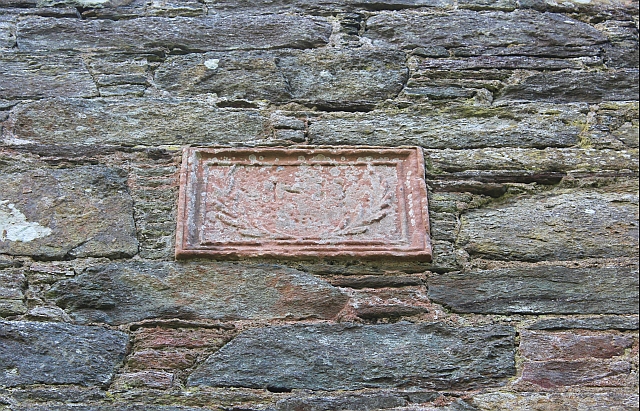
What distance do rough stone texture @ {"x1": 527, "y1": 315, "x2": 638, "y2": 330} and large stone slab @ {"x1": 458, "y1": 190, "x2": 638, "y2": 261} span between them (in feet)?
0.65

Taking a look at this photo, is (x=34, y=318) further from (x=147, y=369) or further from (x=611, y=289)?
(x=611, y=289)

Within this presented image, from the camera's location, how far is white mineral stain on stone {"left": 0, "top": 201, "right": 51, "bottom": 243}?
2373 mm

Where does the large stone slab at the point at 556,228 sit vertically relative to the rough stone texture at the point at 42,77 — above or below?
below

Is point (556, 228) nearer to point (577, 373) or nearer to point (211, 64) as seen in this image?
point (577, 373)

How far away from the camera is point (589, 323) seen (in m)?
2.24

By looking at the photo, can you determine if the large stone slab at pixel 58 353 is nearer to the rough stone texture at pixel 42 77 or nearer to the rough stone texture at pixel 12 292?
the rough stone texture at pixel 12 292

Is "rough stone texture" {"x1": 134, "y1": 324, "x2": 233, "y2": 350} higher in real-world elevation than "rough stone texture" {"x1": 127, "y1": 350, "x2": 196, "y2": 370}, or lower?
higher

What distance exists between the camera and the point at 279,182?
2469 millimetres

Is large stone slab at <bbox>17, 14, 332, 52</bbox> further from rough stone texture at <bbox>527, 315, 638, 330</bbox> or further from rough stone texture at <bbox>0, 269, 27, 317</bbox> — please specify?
rough stone texture at <bbox>527, 315, 638, 330</bbox>

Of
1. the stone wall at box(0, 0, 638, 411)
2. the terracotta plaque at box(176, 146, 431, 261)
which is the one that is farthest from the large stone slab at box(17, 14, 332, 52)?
the terracotta plaque at box(176, 146, 431, 261)

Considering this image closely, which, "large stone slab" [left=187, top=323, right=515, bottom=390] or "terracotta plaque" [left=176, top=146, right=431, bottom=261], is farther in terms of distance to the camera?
"terracotta plaque" [left=176, top=146, right=431, bottom=261]

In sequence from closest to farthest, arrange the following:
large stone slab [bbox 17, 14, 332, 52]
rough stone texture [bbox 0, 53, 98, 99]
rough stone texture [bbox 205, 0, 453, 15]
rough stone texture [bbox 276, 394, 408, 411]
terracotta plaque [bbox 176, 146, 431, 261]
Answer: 1. rough stone texture [bbox 276, 394, 408, 411]
2. terracotta plaque [bbox 176, 146, 431, 261]
3. rough stone texture [bbox 0, 53, 98, 99]
4. large stone slab [bbox 17, 14, 332, 52]
5. rough stone texture [bbox 205, 0, 453, 15]

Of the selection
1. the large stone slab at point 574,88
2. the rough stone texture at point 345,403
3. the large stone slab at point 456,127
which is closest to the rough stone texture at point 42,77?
the large stone slab at point 456,127

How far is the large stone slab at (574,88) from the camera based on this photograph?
2740mm
